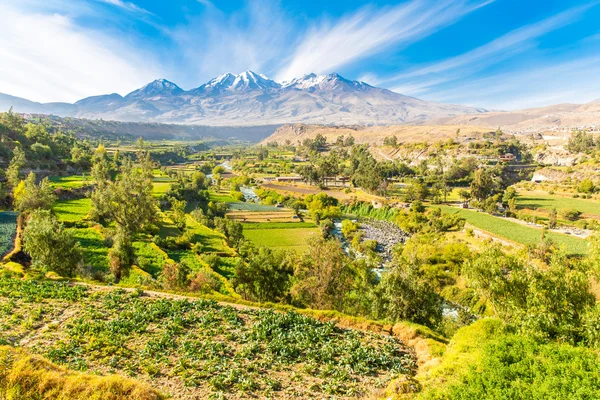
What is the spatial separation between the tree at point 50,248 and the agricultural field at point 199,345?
5.87 m

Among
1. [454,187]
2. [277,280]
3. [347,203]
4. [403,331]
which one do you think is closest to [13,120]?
[347,203]

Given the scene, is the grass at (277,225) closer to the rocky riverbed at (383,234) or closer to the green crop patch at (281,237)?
the green crop patch at (281,237)

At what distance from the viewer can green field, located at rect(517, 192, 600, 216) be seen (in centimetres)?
7153

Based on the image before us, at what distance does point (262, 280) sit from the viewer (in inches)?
1278


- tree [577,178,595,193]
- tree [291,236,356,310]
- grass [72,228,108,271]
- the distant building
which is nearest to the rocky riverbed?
tree [291,236,356,310]

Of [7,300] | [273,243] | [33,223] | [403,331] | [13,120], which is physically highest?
[13,120]

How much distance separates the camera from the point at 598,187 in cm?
8538

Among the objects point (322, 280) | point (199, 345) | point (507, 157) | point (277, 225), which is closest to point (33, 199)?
point (277, 225)

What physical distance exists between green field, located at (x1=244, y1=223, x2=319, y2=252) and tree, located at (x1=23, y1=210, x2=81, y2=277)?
3243 cm

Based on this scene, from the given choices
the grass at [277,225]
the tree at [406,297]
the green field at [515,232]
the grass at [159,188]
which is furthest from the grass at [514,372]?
the grass at [159,188]

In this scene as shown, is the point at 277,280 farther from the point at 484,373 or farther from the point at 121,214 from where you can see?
the point at 121,214

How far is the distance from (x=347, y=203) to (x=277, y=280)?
64.2 metres

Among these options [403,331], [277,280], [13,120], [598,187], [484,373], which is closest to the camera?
[484,373]

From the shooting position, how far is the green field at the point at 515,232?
160 feet
